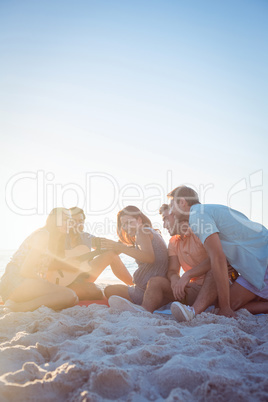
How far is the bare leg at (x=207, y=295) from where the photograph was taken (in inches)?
109

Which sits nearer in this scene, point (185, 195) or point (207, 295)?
point (207, 295)

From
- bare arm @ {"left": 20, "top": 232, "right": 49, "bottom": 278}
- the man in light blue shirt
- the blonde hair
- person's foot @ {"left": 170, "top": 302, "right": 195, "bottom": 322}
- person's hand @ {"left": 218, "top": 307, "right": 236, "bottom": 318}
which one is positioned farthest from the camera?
the blonde hair

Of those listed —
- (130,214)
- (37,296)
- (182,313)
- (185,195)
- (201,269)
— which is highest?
(185,195)

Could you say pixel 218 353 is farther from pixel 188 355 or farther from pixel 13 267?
pixel 13 267

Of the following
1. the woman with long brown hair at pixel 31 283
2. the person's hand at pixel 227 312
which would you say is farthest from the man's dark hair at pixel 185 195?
the woman with long brown hair at pixel 31 283

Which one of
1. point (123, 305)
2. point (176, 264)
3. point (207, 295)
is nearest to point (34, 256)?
point (123, 305)

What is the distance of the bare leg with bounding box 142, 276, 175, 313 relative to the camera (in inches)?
119

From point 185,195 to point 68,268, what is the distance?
2.03 meters

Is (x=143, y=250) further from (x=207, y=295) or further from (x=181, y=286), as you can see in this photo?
(x=207, y=295)

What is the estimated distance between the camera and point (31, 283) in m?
3.12

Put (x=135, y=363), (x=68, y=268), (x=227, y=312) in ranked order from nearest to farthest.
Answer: (x=135, y=363), (x=227, y=312), (x=68, y=268)

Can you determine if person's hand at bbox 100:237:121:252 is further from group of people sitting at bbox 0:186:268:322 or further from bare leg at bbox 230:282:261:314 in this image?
bare leg at bbox 230:282:261:314

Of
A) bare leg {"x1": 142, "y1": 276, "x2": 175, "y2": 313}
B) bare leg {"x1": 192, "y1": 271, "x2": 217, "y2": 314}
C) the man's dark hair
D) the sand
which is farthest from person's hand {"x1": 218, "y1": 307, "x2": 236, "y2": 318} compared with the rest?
the man's dark hair

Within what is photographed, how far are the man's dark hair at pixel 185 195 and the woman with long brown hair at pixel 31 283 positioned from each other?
1498 millimetres
